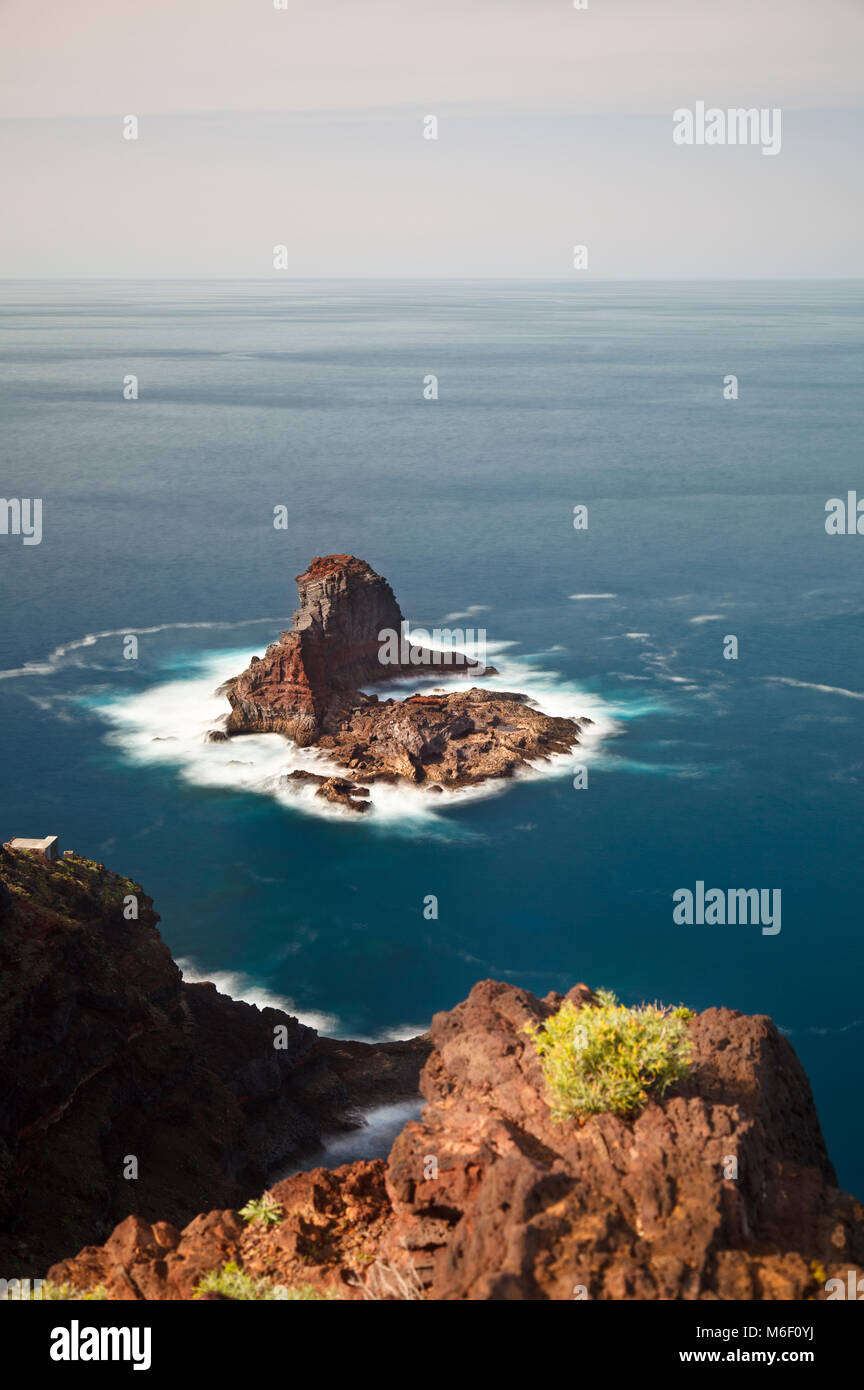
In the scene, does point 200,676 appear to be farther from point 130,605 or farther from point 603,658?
point 603,658

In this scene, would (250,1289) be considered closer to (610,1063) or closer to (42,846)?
(610,1063)

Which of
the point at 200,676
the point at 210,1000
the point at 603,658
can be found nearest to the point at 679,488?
the point at 603,658

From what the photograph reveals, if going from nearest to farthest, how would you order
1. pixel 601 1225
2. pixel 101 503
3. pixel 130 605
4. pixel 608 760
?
1. pixel 601 1225
2. pixel 608 760
3. pixel 130 605
4. pixel 101 503

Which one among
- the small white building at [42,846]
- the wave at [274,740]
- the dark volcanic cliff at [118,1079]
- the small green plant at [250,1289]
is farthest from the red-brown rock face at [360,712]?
the small green plant at [250,1289]

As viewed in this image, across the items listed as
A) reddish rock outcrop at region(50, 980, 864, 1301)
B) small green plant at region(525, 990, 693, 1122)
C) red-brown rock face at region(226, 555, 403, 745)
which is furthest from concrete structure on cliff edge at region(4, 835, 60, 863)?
red-brown rock face at region(226, 555, 403, 745)

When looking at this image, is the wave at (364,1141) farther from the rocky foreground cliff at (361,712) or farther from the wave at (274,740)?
the rocky foreground cliff at (361,712)
